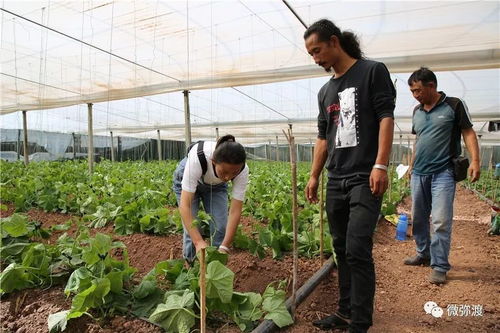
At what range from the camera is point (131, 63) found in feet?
26.7

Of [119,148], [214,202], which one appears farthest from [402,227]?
[119,148]

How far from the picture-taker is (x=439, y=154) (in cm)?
296

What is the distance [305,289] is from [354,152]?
118 centimetres

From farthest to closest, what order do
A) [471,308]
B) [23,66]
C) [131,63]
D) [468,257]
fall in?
[23,66] → [131,63] → [468,257] → [471,308]

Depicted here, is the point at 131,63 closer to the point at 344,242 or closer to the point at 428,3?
the point at 428,3

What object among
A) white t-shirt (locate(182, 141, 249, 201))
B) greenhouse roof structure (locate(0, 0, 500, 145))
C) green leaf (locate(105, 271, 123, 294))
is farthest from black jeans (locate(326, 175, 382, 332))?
greenhouse roof structure (locate(0, 0, 500, 145))

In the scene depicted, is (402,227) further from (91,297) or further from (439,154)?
(91,297)

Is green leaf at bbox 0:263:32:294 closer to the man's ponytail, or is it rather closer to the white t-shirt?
the white t-shirt

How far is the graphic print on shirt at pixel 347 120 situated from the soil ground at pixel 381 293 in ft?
3.81

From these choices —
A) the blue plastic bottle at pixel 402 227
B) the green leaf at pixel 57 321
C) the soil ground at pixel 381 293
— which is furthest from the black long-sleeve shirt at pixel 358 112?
the blue plastic bottle at pixel 402 227

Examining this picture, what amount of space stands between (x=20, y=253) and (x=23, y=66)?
7949mm

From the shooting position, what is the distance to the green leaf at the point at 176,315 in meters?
A: 1.83

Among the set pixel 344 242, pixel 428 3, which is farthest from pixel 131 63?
pixel 344 242

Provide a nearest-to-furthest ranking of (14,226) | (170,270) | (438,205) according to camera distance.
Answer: (170,270)
(14,226)
(438,205)
